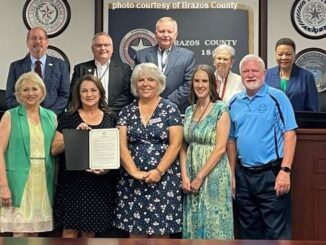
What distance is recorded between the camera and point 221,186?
3.61 meters

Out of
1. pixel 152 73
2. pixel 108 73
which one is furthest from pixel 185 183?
pixel 108 73

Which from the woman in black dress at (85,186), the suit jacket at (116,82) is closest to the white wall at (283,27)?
the suit jacket at (116,82)

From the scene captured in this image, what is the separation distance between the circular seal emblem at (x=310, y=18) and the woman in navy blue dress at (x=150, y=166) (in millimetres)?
3533

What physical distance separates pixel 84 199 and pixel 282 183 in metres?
1.21

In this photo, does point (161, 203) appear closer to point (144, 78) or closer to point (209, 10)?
point (144, 78)

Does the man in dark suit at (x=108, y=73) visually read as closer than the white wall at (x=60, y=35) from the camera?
Yes

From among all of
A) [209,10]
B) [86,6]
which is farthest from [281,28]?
[86,6]

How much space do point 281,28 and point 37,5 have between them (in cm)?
280

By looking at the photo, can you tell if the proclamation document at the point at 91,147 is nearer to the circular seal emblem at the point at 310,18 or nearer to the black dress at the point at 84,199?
the black dress at the point at 84,199

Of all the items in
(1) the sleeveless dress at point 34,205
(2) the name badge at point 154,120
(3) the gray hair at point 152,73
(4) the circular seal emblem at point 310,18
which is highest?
(4) the circular seal emblem at point 310,18

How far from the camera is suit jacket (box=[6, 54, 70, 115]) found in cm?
424

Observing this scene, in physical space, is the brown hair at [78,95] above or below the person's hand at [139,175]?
above

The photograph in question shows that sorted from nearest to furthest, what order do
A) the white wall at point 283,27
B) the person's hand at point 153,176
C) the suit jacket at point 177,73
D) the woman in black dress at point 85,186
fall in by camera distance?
the person's hand at point 153,176 < the woman in black dress at point 85,186 < the suit jacket at point 177,73 < the white wall at point 283,27

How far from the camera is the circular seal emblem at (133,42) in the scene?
21.8 feet
